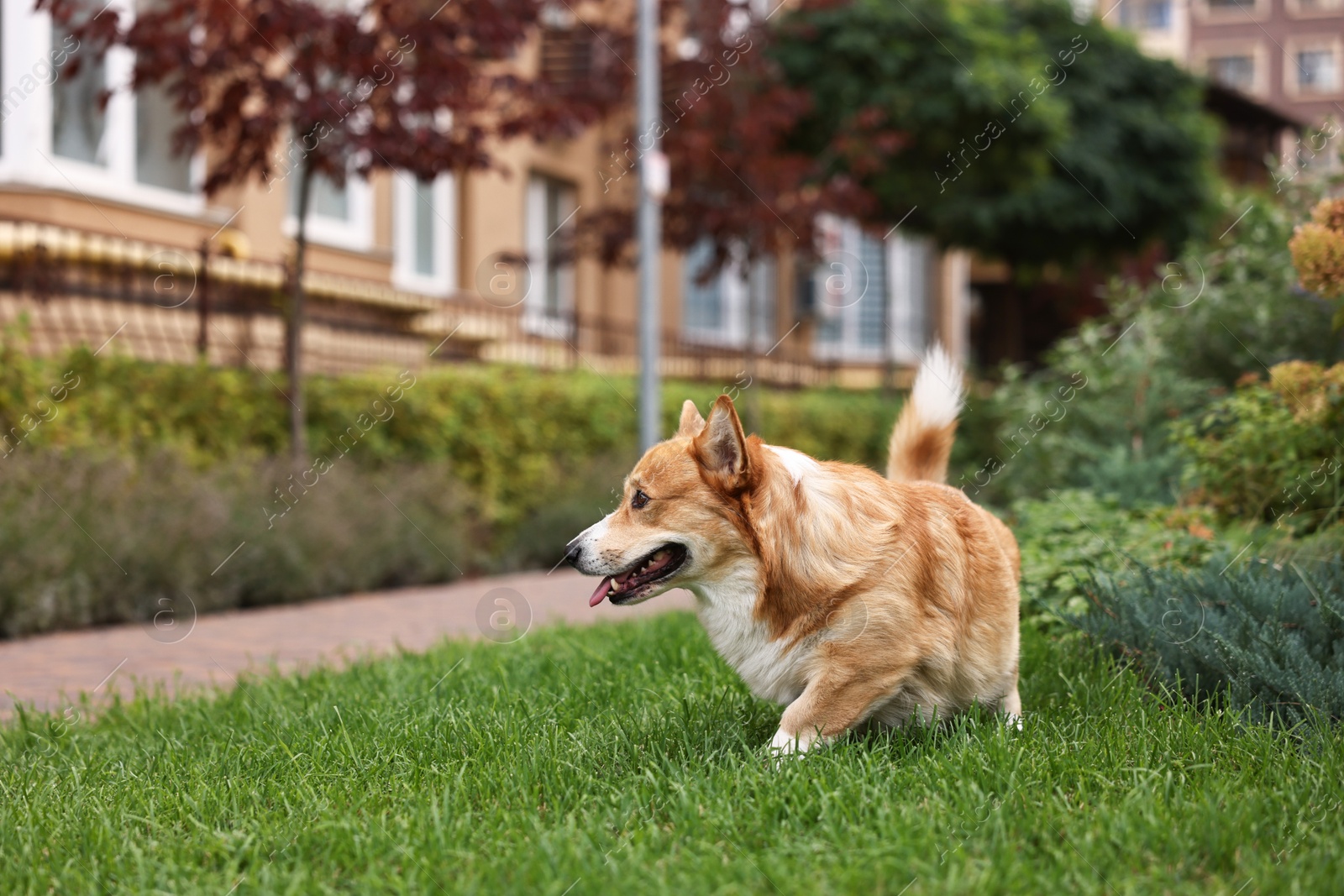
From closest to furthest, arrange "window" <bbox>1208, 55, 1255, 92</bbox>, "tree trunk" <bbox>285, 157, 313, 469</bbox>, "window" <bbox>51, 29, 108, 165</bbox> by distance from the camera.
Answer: "tree trunk" <bbox>285, 157, 313, 469</bbox> < "window" <bbox>51, 29, 108, 165</bbox> < "window" <bbox>1208, 55, 1255, 92</bbox>

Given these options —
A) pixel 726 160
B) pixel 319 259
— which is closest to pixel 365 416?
pixel 319 259

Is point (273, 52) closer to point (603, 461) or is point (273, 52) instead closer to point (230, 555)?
point (230, 555)

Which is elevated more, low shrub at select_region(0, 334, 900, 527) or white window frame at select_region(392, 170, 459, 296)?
white window frame at select_region(392, 170, 459, 296)

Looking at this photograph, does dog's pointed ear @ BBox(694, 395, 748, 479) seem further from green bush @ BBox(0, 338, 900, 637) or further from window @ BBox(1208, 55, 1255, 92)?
window @ BBox(1208, 55, 1255, 92)

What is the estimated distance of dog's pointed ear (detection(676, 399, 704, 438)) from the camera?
3.85 metres

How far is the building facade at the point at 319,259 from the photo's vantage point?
9.80m

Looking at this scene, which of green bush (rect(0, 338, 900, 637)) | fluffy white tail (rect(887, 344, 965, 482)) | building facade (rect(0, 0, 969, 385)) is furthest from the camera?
building facade (rect(0, 0, 969, 385))

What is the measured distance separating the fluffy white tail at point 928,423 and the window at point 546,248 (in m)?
11.6

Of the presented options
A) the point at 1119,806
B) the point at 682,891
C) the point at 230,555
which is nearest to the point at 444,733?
the point at 682,891

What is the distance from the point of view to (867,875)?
262cm

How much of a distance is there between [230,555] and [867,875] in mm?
6142

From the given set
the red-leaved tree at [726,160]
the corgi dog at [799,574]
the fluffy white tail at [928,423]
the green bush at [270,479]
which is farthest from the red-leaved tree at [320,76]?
the corgi dog at [799,574]

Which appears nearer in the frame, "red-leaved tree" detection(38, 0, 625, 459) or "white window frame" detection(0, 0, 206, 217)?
"red-leaved tree" detection(38, 0, 625, 459)

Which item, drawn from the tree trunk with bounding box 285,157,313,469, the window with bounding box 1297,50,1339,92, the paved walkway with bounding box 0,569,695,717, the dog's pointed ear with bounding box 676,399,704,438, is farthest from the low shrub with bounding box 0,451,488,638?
the window with bounding box 1297,50,1339,92
